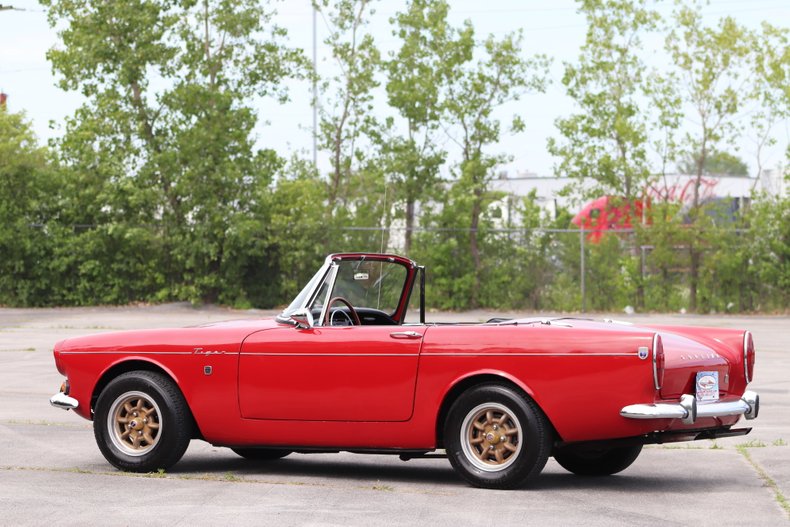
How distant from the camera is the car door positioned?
836 cm

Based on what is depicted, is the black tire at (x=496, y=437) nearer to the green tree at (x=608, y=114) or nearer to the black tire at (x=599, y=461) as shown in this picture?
the black tire at (x=599, y=461)

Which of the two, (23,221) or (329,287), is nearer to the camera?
(329,287)

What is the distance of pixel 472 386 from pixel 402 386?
0.45m

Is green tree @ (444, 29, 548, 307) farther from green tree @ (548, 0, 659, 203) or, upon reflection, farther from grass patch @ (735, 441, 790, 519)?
grass patch @ (735, 441, 790, 519)

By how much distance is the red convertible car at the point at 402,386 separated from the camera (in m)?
7.82

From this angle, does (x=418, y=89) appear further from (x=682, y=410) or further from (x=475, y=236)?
(x=682, y=410)

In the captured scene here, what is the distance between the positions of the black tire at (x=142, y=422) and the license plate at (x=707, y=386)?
338 centimetres

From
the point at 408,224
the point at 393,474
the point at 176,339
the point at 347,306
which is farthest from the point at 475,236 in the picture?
the point at 176,339

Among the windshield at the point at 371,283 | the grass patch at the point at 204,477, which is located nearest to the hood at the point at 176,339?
the windshield at the point at 371,283

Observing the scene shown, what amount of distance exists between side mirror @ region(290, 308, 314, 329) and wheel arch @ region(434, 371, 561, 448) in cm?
113

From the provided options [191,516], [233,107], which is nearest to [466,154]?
[233,107]

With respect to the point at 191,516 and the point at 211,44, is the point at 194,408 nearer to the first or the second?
the point at 191,516

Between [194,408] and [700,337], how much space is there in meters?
3.40

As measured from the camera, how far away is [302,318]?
29.2ft
